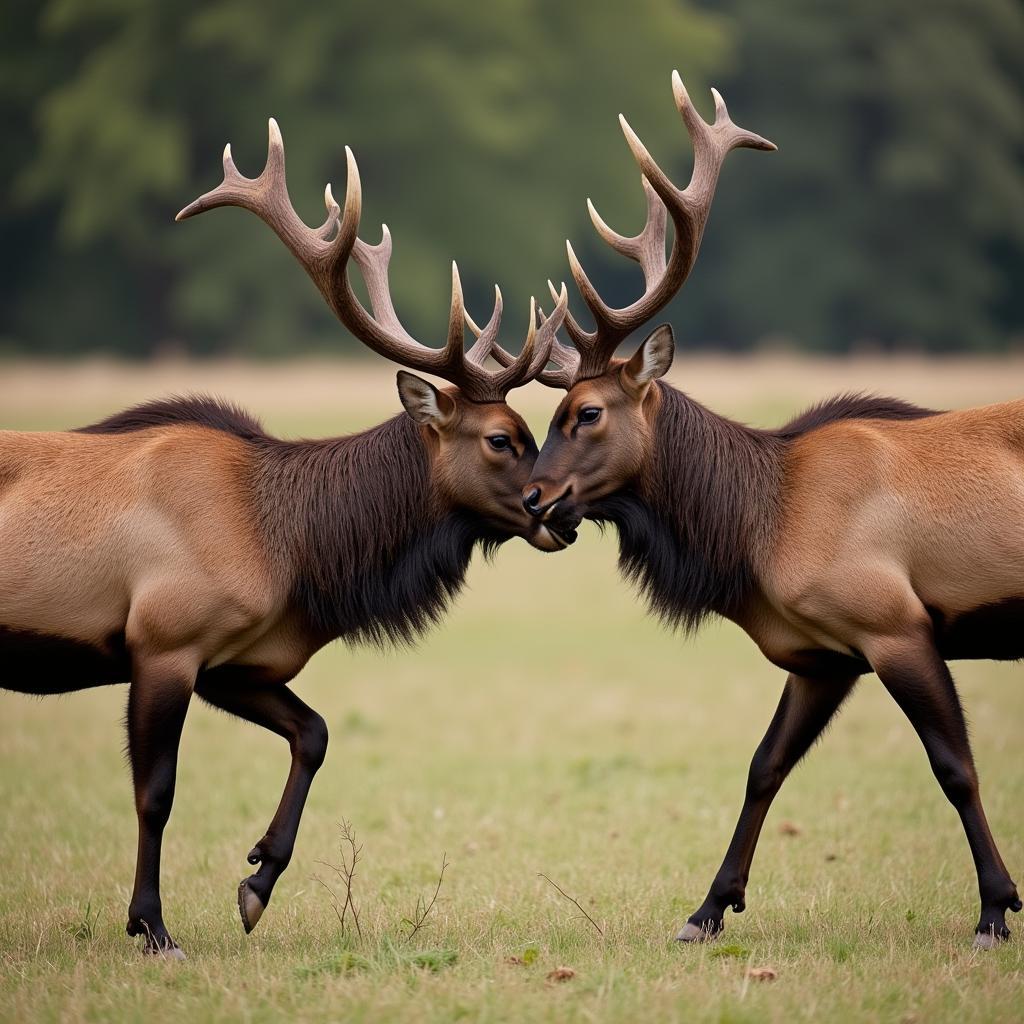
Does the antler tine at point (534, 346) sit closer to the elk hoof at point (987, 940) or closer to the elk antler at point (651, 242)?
the elk antler at point (651, 242)

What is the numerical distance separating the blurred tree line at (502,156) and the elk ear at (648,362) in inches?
1302

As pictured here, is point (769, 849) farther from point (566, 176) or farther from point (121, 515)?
point (566, 176)

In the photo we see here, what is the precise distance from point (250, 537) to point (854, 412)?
9.32 feet

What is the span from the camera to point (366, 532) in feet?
25.2

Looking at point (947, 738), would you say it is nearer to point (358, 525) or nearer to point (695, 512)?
point (695, 512)

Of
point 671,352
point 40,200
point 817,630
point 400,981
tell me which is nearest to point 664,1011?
point 400,981

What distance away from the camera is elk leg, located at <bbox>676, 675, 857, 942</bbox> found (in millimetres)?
7449

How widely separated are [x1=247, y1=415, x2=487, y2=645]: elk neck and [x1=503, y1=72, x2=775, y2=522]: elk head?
0.50m

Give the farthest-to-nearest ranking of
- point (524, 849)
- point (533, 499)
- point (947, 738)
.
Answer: point (524, 849)
point (533, 499)
point (947, 738)

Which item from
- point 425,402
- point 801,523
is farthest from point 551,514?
point 801,523

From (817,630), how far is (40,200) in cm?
4188

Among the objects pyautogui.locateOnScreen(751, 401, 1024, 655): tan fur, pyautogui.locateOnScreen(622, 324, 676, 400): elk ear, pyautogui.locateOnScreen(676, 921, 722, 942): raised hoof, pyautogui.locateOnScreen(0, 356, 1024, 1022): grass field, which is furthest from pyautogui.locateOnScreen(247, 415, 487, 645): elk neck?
pyautogui.locateOnScreen(676, 921, 722, 942): raised hoof

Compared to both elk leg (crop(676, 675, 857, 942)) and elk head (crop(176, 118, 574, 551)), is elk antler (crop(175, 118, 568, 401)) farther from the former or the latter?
elk leg (crop(676, 675, 857, 942))

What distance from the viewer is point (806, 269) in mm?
49250
